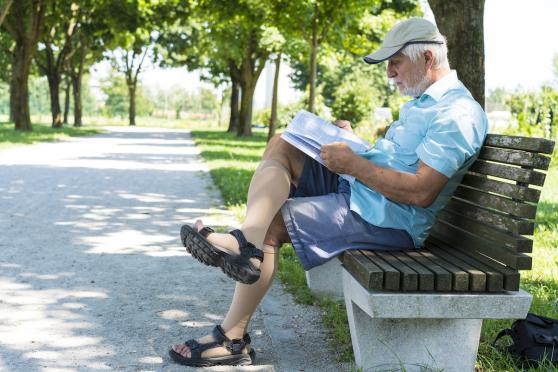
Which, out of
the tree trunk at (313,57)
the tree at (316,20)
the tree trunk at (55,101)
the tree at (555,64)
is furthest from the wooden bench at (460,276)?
the tree at (555,64)

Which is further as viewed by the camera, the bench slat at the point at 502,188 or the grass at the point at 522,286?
the grass at the point at 522,286

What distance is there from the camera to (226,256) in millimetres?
3148

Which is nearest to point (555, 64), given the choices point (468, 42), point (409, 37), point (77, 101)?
point (77, 101)

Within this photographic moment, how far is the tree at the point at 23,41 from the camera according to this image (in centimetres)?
2636

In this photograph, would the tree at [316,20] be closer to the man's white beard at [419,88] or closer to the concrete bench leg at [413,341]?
Result: the man's white beard at [419,88]

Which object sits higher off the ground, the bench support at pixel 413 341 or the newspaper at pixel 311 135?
the newspaper at pixel 311 135

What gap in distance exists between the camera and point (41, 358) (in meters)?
3.43

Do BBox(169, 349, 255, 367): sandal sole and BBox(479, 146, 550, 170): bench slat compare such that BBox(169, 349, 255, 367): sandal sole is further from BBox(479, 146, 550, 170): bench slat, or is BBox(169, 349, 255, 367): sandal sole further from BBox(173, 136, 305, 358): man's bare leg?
BBox(479, 146, 550, 170): bench slat

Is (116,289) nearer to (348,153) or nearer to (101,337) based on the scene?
(101,337)

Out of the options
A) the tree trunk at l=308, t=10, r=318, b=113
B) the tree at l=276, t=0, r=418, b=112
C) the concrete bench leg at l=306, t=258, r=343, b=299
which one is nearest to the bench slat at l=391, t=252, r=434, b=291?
the concrete bench leg at l=306, t=258, r=343, b=299

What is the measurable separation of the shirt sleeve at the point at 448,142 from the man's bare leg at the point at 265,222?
633 mm

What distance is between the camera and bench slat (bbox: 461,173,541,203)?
9.85 feet

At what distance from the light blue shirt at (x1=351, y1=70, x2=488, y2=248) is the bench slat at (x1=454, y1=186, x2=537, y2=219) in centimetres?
7

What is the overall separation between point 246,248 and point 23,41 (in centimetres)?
2592
